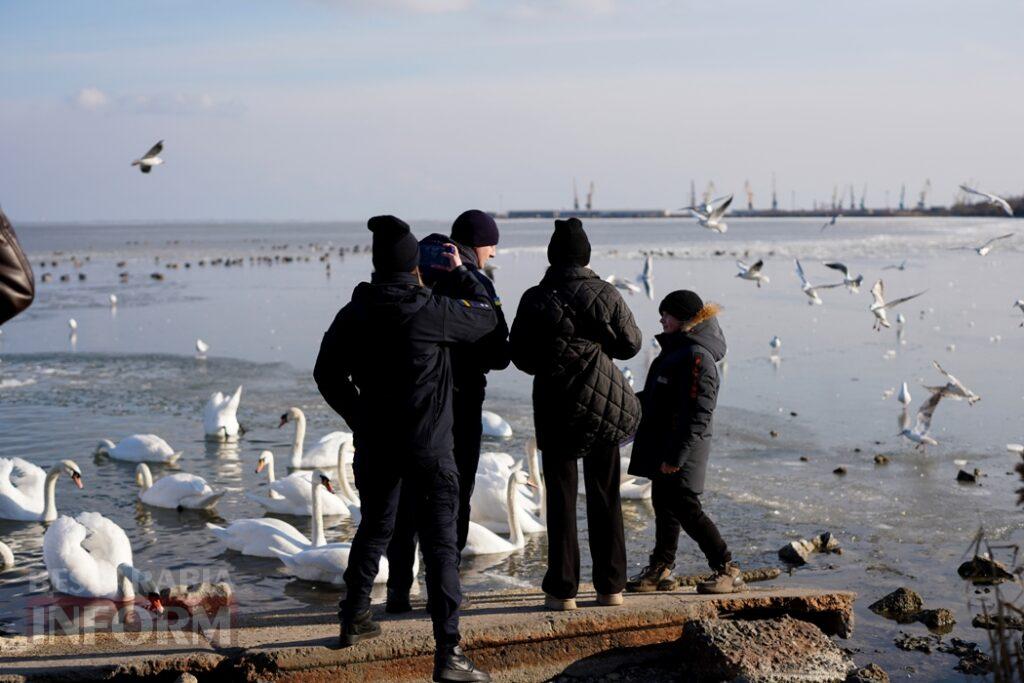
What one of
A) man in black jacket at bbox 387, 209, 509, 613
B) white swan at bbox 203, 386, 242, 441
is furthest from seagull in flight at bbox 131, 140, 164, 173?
man in black jacket at bbox 387, 209, 509, 613

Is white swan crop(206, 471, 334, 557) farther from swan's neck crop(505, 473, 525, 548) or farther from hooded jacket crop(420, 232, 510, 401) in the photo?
hooded jacket crop(420, 232, 510, 401)

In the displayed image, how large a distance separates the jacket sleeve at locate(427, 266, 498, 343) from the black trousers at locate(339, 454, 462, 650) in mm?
525

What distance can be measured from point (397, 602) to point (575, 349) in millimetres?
1561

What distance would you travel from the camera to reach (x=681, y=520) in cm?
594

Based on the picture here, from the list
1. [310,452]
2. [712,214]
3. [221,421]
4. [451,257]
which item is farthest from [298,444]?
[451,257]

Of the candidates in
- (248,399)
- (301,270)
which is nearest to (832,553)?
(248,399)

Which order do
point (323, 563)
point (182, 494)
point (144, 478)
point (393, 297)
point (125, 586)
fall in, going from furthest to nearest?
point (144, 478) < point (182, 494) < point (323, 563) < point (125, 586) < point (393, 297)

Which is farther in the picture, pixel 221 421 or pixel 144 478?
pixel 221 421

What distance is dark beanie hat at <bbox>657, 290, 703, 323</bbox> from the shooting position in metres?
5.91

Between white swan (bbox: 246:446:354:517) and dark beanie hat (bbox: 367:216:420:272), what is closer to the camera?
dark beanie hat (bbox: 367:216:420:272)

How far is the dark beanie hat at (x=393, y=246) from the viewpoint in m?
4.66

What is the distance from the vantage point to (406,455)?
4.63 meters

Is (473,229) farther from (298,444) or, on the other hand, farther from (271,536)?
(298,444)

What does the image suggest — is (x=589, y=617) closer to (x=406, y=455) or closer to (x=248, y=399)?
(x=406, y=455)
